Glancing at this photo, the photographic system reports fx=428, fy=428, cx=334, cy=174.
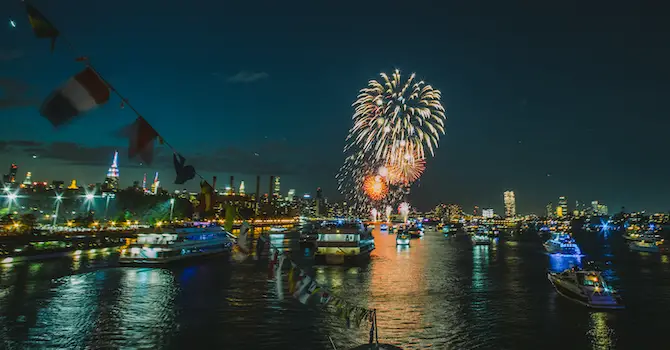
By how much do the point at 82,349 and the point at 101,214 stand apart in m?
142

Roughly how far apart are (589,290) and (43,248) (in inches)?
1770

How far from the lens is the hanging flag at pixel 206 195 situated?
1630 centimetres

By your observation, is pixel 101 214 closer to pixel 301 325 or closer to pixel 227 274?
pixel 227 274

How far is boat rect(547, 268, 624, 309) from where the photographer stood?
21.2 m

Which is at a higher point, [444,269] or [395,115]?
[395,115]

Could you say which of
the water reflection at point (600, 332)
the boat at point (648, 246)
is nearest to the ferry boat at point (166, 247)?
the water reflection at point (600, 332)

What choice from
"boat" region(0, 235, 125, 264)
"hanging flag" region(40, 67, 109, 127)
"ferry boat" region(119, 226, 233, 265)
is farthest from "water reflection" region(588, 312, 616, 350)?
"boat" region(0, 235, 125, 264)

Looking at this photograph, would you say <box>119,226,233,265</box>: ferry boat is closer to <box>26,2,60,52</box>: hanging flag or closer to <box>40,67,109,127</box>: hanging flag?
<box>40,67,109,127</box>: hanging flag

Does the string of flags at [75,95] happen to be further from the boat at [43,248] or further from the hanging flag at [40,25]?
the boat at [43,248]

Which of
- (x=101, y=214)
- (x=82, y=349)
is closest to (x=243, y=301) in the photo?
(x=82, y=349)

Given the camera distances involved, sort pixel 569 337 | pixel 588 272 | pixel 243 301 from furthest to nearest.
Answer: pixel 588 272 < pixel 243 301 < pixel 569 337

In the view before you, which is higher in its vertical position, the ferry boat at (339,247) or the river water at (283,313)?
the ferry boat at (339,247)

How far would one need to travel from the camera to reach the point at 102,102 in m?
9.37

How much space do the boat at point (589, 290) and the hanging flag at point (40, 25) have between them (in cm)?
2403
